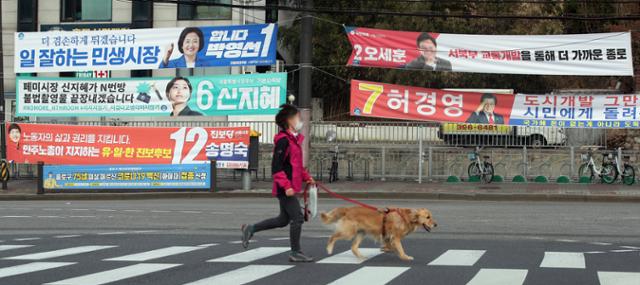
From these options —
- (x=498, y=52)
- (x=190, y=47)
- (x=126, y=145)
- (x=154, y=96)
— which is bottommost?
(x=126, y=145)

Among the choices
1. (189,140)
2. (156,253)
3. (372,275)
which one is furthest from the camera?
(189,140)

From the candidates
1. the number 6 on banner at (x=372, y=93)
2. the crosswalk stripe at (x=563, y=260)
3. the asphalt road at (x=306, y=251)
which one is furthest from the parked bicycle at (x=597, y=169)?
the crosswalk stripe at (x=563, y=260)

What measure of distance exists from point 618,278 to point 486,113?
17516mm

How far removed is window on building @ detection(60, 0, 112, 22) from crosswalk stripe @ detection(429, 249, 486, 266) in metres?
33.1

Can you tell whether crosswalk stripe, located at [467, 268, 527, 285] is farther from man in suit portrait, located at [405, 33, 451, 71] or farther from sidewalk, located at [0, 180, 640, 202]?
man in suit portrait, located at [405, 33, 451, 71]

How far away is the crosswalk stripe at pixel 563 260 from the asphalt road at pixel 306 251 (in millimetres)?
12

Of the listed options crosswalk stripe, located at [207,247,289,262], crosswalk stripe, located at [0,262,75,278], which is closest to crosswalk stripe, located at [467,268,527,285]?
crosswalk stripe, located at [207,247,289,262]

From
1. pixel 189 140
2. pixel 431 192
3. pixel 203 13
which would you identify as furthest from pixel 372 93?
pixel 203 13

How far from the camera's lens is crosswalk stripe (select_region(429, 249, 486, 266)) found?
10089 mm

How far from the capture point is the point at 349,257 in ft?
35.1

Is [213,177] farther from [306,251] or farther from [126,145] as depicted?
[306,251]

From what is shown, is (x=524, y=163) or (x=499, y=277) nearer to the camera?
(x=499, y=277)

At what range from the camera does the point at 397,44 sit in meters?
25.7

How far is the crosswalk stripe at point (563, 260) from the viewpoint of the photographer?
32.4 ft
